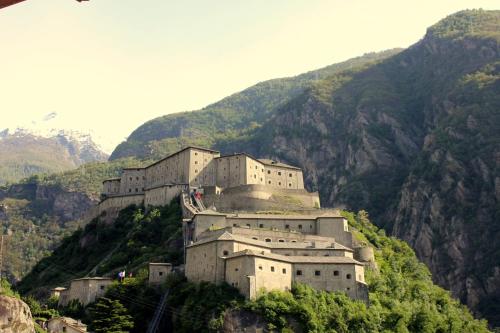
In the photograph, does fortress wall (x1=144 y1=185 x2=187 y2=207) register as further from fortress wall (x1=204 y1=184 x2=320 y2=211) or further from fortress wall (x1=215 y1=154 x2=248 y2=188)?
fortress wall (x1=215 y1=154 x2=248 y2=188)

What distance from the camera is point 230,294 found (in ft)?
201

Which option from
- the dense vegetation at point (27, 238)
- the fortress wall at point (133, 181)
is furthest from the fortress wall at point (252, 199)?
the dense vegetation at point (27, 238)

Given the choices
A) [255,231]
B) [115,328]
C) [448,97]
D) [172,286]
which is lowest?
[115,328]

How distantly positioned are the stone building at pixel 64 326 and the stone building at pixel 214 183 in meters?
28.1

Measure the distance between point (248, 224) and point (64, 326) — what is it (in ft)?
77.9

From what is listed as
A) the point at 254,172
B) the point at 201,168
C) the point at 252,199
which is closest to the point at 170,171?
the point at 201,168

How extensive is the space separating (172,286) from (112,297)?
244 inches

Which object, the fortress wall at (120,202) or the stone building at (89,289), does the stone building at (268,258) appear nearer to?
the stone building at (89,289)

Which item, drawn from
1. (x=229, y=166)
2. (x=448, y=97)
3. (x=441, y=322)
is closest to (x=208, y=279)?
(x=441, y=322)

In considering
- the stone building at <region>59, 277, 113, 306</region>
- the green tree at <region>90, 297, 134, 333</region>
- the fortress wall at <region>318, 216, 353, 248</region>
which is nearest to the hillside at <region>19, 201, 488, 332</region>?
the green tree at <region>90, 297, 134, 333</region>

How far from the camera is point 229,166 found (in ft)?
318

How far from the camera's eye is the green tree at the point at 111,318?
202 ft

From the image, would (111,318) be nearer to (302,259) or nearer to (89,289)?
(89,289)

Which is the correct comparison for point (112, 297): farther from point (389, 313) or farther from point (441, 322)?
point (441, 322)
